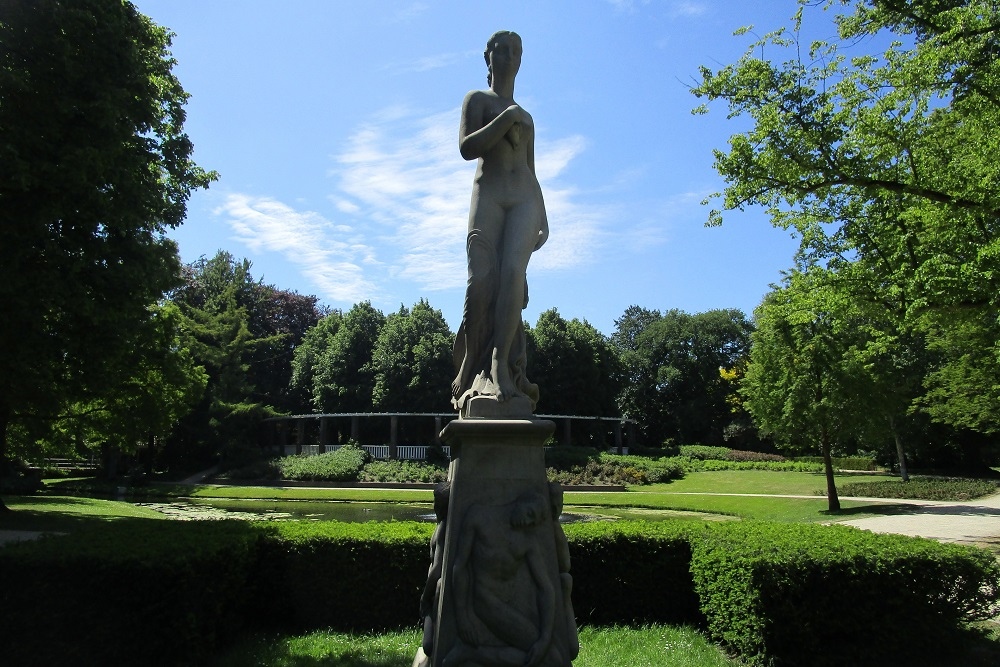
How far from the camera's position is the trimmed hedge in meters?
5.89

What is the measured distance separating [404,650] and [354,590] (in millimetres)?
1316

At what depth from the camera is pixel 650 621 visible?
7.79 meters

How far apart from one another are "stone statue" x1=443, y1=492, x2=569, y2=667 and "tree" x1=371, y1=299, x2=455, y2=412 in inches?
1500

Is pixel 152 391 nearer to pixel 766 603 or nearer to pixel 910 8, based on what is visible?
pixel 766 603

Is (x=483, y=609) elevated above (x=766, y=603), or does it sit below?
above

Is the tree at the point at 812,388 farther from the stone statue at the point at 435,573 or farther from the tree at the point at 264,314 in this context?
the tree at the point at 264,314

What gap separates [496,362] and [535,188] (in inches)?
57.6

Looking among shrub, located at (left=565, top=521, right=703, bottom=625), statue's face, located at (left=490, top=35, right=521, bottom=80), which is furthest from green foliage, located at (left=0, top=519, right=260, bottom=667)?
statue's face, located at (left=490, top=35, right=521, bottom=80)

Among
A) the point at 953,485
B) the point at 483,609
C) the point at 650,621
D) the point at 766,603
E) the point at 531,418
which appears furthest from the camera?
the point at 953,485

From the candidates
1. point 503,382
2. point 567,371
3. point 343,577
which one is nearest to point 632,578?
point 343,577

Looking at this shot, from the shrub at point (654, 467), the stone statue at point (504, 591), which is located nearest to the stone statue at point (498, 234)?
the stone statue at point (504, 591)

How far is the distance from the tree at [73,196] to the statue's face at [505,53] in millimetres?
9956

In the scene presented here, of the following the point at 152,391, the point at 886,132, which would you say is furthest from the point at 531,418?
the point at 152,391

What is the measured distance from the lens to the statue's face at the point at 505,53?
17.8 ft
